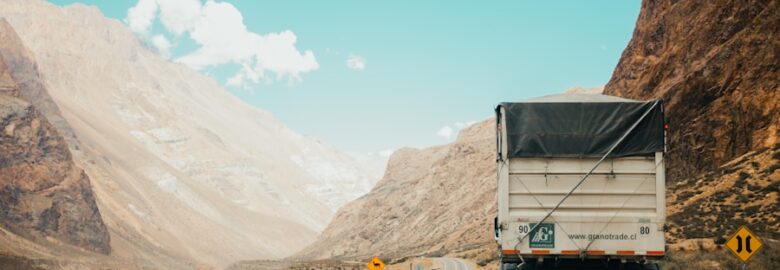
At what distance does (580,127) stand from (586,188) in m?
1.20

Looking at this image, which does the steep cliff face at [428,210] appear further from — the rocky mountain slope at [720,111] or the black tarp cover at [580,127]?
the black tarp cover at [580,127]

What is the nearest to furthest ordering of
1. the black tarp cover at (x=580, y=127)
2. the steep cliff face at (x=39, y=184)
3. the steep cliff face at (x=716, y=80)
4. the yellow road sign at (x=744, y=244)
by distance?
the black tarp cover at (x=580, y=127)
the yellow road sign at (x=744, y=244)
the steep cliff face at (x=716, y=80)
the steep cliff face at (x=39, y=184)

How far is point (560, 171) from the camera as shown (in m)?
16.0

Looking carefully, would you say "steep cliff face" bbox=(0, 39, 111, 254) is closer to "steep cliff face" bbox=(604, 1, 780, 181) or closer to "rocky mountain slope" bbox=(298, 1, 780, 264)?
"rocky mountain slope" bbox=(298, 1, 780, 264)

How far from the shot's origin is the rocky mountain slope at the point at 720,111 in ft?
118

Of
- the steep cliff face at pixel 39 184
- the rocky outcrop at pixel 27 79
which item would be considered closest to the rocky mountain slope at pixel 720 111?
the steep cliff face at pixel 39 184

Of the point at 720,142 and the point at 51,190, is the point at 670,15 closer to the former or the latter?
the point at 720,142

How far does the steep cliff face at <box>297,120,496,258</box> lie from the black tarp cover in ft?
212

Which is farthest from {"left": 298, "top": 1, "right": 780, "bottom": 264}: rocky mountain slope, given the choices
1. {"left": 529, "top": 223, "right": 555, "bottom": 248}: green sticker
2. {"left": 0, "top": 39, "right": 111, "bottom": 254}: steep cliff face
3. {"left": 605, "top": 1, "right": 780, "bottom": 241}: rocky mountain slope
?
{"left": 0, "top": 39, "right": 111, "bottom": 254}: steep cliff face

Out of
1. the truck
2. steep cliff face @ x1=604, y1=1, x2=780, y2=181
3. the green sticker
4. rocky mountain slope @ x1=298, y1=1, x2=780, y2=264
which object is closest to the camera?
the truck

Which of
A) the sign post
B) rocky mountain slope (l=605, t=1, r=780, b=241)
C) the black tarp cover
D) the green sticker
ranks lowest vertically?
the green sticker

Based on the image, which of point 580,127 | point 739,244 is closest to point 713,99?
point 739,244

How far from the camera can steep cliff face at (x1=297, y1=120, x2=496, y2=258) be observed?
9862cm

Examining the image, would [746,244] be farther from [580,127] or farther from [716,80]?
[716,80]
